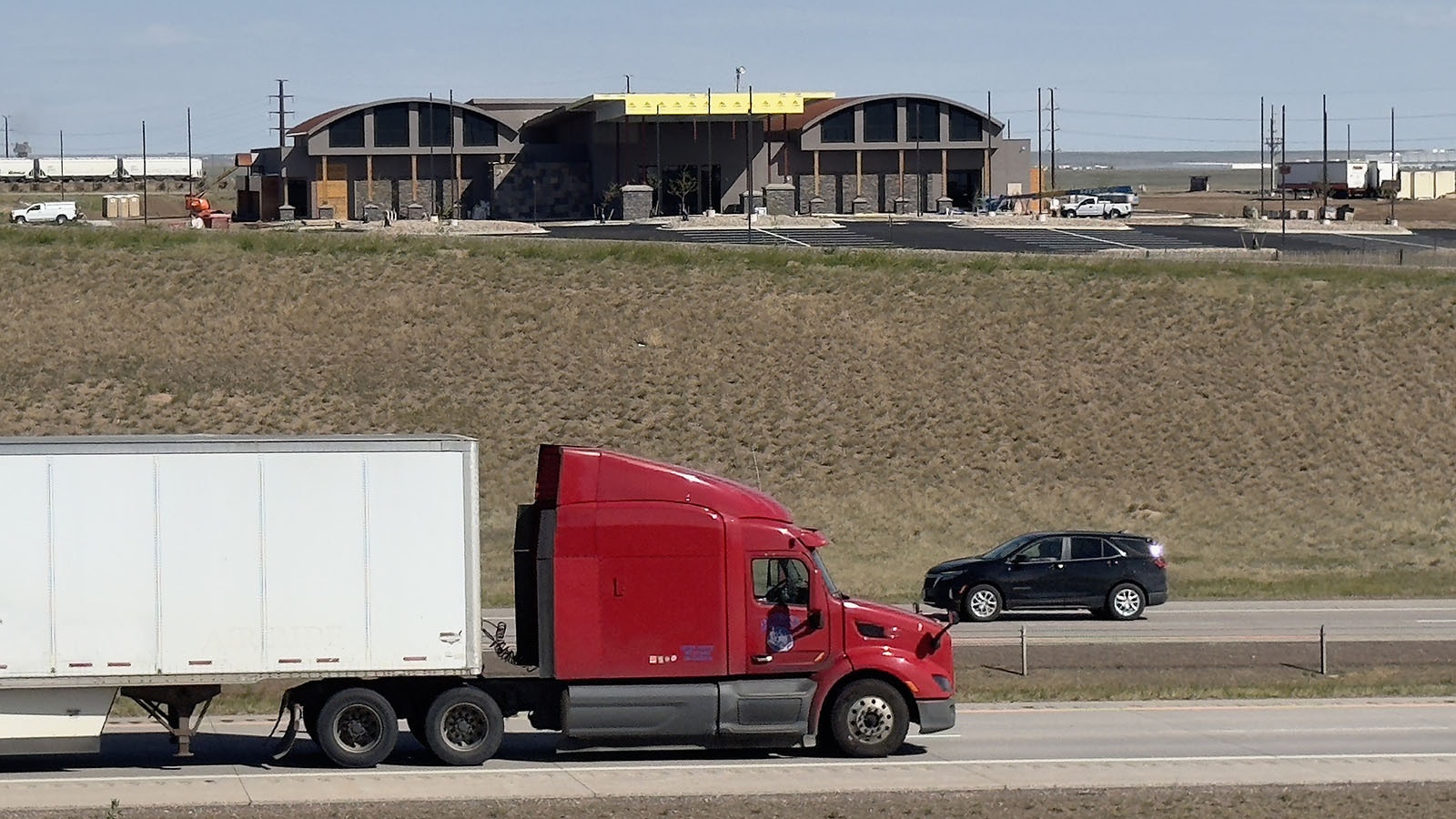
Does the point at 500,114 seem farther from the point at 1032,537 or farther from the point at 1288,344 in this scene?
the point at 1032,537

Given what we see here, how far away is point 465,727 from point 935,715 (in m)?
4.64

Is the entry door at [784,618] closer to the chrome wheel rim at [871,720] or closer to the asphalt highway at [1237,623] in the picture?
the chrome wheel rim at [871,720]

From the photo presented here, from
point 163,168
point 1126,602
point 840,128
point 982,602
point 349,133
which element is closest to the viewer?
point 982,602

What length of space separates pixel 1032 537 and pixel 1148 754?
13054 mm

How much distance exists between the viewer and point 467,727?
17.6 meters

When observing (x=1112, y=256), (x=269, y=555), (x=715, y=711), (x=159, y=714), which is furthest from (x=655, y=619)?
(x=1112, y=256)

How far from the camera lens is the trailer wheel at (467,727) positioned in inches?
689

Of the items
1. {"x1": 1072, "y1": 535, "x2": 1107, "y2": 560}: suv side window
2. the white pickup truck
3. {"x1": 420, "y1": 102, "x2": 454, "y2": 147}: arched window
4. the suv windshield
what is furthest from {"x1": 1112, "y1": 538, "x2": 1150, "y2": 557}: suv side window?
{"x1": 420, "y1": 102, "x2": 454, "y2": 147}: arched window

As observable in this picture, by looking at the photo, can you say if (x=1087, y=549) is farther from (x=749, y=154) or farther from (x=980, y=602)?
(x=749, y=154)

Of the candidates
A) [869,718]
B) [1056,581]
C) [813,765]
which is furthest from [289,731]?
[1056,581]

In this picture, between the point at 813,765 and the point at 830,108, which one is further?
the point at 830,108

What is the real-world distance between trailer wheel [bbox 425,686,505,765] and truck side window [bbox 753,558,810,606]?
2.88 m

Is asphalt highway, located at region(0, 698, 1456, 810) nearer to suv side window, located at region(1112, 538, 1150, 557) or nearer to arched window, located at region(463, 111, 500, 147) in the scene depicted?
suv side window, located at region(1112, 538, 1150, 557)

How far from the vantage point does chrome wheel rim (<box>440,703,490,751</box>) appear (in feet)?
57.7
